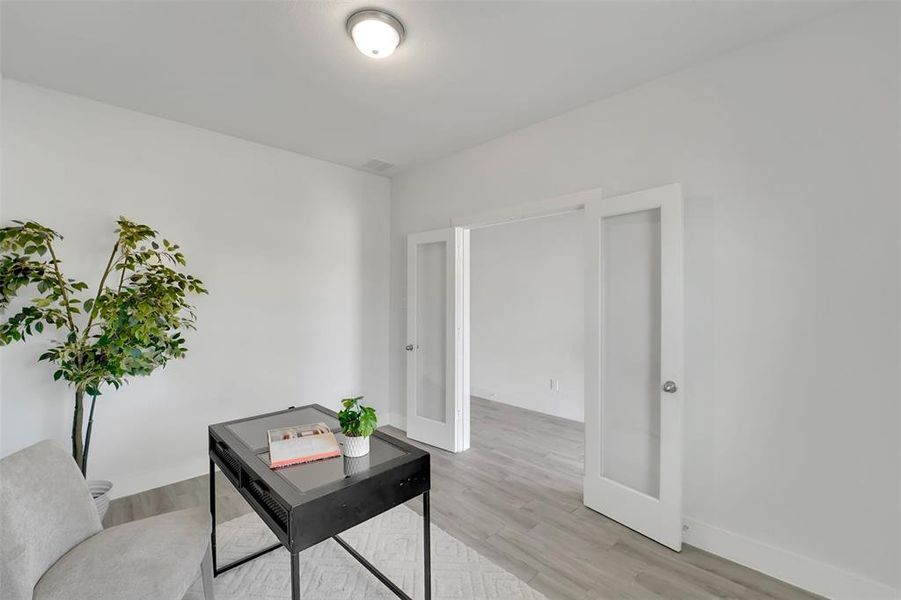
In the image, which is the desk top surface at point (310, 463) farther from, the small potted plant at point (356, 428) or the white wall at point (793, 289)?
the white wall at point (793, 289)

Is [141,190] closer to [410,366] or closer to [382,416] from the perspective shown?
[410,366]

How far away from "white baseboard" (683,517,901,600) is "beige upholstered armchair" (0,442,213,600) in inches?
99.9

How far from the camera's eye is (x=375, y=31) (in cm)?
189

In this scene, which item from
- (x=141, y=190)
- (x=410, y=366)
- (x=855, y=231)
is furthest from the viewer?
(x=410, y=366)

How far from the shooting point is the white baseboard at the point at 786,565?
5.80 ft

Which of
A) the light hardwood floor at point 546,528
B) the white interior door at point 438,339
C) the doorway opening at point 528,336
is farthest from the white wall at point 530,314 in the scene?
the white interior door at point 438,339

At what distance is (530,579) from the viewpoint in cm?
196

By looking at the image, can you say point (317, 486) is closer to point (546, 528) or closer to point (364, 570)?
point (364, 570)

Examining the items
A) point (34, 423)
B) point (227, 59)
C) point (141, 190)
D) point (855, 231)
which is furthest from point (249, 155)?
point (855, 231)

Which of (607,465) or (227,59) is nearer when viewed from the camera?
(227,59)

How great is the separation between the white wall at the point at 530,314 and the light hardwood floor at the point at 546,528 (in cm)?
119

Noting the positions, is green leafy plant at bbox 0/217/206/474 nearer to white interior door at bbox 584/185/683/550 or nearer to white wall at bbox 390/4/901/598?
white interior door at bbox 584/185/683/550

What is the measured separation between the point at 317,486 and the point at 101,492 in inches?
85.1

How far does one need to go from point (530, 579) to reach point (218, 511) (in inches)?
80.3
